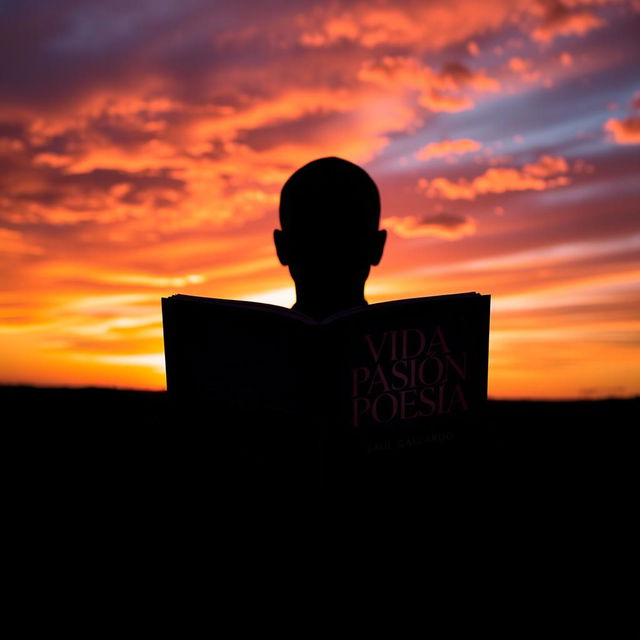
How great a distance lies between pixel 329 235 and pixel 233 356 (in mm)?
505

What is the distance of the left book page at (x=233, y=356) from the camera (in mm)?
1698

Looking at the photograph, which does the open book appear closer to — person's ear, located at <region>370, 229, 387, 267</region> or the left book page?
the left book page

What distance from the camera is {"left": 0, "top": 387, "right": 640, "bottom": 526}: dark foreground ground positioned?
72.2 inches

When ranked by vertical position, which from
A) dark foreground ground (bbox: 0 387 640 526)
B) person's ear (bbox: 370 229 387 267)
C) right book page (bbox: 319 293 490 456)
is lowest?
dark foreground ground (bbox: 0 387 640 526)

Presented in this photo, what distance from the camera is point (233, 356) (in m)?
1.90

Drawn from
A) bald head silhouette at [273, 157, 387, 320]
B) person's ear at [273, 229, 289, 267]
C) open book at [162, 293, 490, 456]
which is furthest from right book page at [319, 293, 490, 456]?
person's ear at [273, 229, 289, 267]

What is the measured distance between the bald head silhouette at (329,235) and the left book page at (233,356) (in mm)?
314

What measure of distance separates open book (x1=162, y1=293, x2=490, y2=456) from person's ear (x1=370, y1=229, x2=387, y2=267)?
396mm

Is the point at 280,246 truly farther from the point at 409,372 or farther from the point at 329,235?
the point at 409,372

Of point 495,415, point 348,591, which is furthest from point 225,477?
point 495,415

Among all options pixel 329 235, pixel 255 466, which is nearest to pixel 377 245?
pixel 329 235

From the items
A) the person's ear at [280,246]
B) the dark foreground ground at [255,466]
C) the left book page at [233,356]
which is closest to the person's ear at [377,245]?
the person's ear at [280,246]

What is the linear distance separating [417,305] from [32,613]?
1.18 m

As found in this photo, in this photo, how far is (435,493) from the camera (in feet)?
6.15
